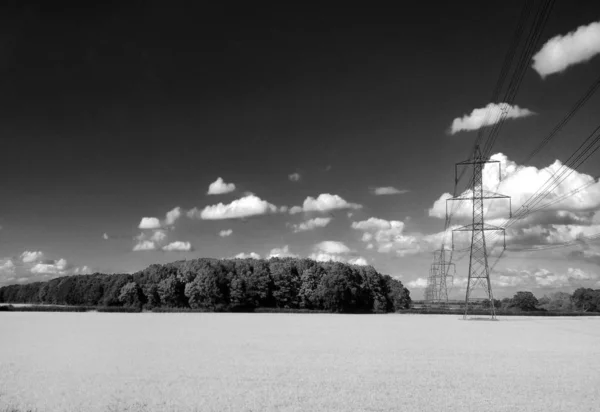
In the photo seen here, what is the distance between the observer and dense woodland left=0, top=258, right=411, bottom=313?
374ft

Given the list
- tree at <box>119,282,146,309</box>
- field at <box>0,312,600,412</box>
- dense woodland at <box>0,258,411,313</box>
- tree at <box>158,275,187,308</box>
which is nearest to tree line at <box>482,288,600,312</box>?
dense woodland at <box>0,258,411,313</box>

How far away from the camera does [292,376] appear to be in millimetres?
24047

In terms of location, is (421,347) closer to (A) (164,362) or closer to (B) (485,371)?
(B) (485,371)

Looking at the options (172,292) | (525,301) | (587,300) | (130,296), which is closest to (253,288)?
(172,292)

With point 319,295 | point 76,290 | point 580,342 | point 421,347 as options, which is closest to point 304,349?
point 421,347

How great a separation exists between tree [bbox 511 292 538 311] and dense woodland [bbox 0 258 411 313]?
30700mm

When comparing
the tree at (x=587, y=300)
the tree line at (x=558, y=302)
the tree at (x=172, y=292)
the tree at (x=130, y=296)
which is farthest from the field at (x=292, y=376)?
the tree at (x=587, y=300)

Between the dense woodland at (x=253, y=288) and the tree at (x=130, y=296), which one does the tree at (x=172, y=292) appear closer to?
the dense woodland at (x=253, y=288)

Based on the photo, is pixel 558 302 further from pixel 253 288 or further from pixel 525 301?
pixel 253 288

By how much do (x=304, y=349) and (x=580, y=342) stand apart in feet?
87.1

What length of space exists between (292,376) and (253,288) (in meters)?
97.3

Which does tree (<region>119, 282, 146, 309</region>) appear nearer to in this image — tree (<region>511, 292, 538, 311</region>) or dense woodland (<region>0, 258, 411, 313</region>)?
dense woodland (<region>0, 258, 411, 313</region>)

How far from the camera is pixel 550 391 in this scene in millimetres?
21203

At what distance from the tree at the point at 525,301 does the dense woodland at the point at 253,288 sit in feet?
101
